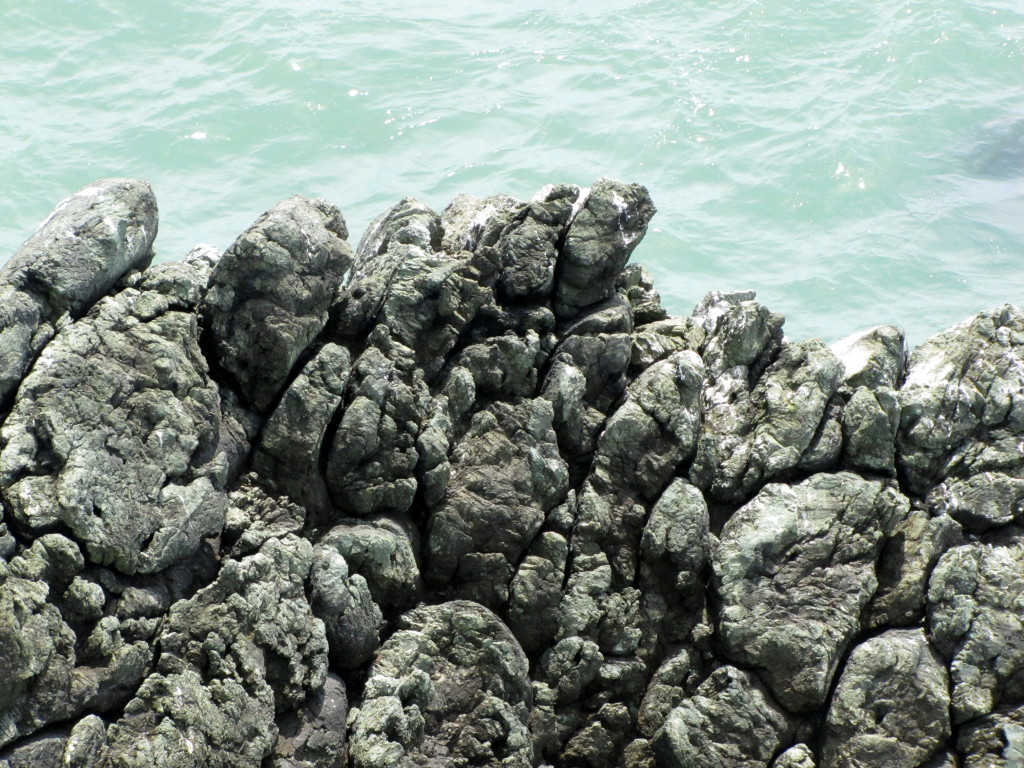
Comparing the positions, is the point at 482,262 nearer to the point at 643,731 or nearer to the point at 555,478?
the point at 555,478

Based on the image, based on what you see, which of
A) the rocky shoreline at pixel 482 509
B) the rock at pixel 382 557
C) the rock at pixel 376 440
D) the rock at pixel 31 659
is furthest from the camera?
the rock at pixel 376 440

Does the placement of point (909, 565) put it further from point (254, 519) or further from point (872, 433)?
point (254, 519)

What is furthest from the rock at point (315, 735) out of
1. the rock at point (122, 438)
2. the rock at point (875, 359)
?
the rock at point (875, 359)

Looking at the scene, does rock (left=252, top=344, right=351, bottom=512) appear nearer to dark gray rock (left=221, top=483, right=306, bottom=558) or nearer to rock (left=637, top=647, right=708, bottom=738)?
dark gray rock (left=221, top=483, right=306, bottom=558)

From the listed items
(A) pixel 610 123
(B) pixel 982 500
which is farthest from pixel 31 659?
(A) pixel 610 123

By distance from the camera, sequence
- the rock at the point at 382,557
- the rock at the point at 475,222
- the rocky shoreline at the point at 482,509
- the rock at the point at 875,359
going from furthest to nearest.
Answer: the rock at the point at 475,222 → the rock at the point at 875,359 → the rock at the point at 382,557 → the rocky shoreline at the point at 482,509

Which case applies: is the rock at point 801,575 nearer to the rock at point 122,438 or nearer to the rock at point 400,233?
the rock at point 400,233

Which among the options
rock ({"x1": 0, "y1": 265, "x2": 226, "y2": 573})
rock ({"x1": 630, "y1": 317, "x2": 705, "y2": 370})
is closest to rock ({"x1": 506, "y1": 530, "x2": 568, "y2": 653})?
rock ({"x1": 630, "y1": 317, "x2": 705, "y2": 370})
